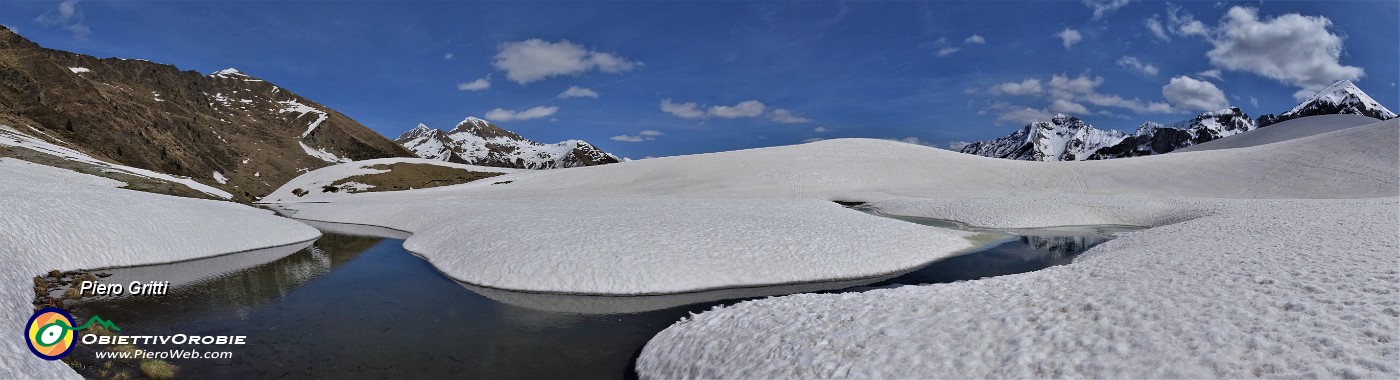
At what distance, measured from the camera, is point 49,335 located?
1242 cm

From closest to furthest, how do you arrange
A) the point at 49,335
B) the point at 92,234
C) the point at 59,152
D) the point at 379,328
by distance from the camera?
→ 1. the point at 49,335
2. the point at 379,328
3. the point at 92,234
4. the point at 59,152

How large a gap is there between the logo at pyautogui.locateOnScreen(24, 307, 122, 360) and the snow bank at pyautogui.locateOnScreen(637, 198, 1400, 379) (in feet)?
41.7

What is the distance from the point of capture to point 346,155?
655 ft

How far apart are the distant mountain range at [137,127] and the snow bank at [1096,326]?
69943 mm

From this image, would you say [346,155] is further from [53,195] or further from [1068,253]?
[1068,253]

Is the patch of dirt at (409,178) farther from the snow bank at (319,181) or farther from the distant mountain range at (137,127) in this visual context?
the distant mountain range at (137,127)

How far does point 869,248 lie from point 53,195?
41871mm

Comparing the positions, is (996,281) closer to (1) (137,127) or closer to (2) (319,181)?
(2) (319,181)

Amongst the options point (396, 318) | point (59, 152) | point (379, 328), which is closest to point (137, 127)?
point (59, 152)

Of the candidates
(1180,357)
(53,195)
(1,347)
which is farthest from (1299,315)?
(53,195)

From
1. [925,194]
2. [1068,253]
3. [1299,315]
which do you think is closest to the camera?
[1299,315]

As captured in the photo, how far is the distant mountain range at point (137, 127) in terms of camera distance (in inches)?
3364

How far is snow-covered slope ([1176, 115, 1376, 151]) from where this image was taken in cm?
14512

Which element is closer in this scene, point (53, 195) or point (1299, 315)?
point (1299, 315)
